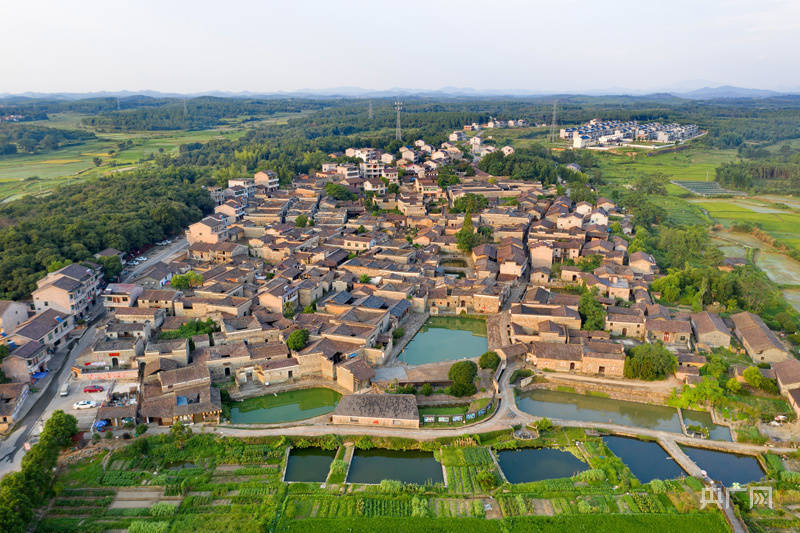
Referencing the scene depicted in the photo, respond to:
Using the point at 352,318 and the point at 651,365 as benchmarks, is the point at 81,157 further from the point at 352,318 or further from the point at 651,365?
the point at 651,365

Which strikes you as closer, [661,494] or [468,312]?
[661,494]

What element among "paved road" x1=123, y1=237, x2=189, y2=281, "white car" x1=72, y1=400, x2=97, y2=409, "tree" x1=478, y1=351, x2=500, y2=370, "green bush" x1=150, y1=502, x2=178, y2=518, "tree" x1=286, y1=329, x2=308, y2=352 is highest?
"tree" x1=286, y1=329, x2=308, y2=352

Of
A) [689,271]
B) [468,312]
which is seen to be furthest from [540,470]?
[689,271]

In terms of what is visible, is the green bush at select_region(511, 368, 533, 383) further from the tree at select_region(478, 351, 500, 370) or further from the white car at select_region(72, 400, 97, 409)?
the white car at select_region(72, 400, 97, 409)

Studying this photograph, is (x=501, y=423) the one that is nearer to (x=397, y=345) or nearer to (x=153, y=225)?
(x=397, y=345)

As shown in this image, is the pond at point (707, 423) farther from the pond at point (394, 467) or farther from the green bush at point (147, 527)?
the green bush at point (147, 527)

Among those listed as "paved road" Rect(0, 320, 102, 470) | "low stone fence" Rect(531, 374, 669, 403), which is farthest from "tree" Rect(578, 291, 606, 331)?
"paved road" Rect(0, 320, 102, 470)

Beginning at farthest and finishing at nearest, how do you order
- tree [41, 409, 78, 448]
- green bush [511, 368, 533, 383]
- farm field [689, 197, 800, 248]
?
farm field [689, 197, 800, 248] → green bush [511, 368, 533, 383] → tree [41, 409, 78, 448]
